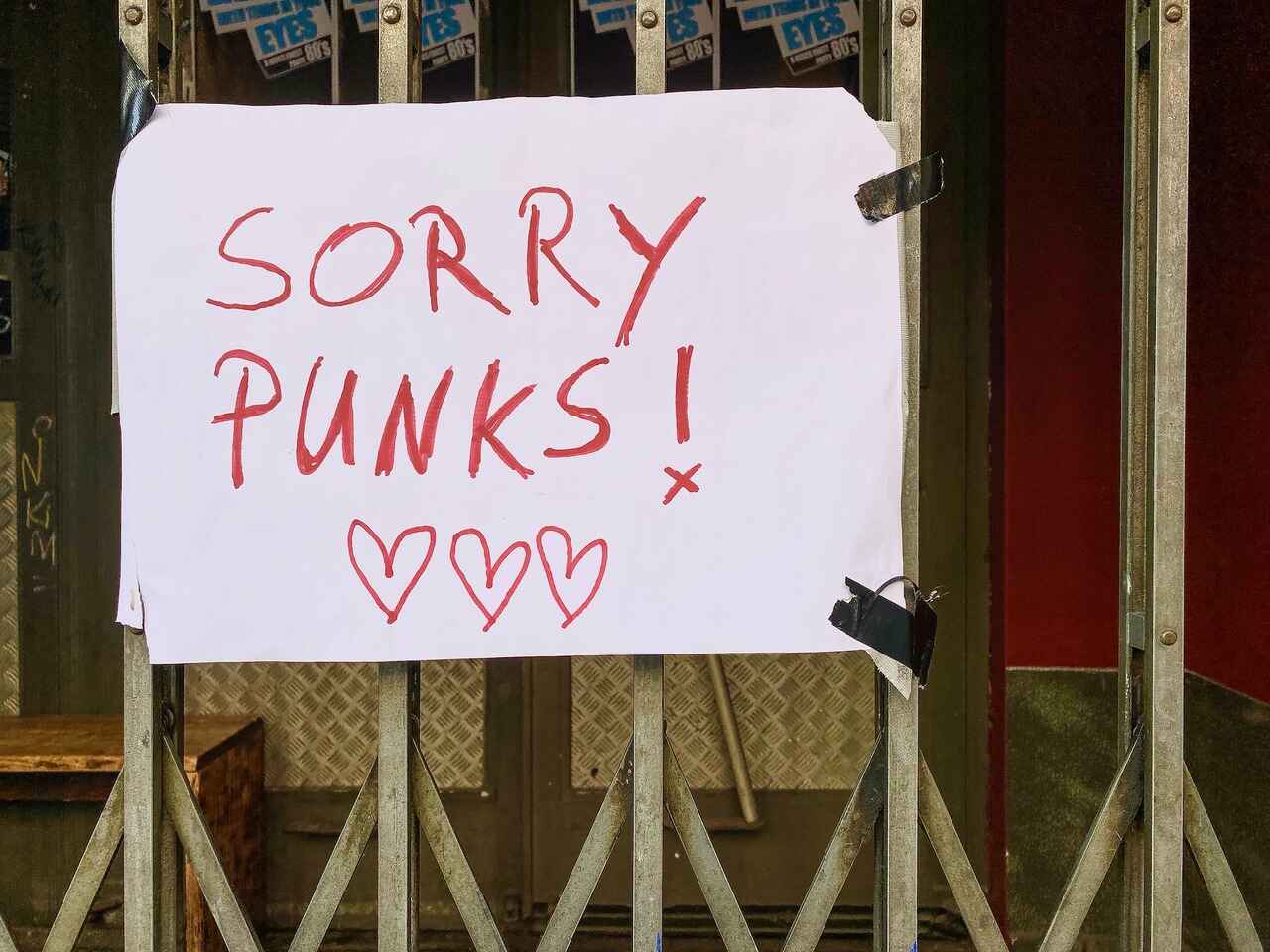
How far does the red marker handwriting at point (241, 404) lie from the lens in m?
1.46

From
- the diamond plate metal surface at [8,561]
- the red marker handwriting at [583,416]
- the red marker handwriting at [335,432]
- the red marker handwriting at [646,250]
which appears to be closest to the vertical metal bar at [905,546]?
the red marker handwriting at [646,250]

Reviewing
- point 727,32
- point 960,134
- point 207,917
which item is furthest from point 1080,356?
point 207,917

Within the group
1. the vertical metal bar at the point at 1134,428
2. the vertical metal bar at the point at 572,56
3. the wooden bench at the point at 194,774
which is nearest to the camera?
the vertical metal bar at the point at 1134,428

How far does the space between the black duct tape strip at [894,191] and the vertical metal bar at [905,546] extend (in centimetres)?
3

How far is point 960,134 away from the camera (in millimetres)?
2846

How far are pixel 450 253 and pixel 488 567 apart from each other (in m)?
0.47

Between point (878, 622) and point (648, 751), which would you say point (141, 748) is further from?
point (878, 622)

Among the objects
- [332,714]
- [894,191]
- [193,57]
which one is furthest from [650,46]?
[332,714]

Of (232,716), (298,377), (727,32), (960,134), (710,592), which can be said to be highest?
(727,32)

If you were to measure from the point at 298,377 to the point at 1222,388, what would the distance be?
2170mm

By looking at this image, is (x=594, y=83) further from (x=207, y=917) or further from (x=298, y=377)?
(x=207, y=917)

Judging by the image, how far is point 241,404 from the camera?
Answer: 1.46m

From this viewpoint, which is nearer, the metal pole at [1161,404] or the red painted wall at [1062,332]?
the metal pole at [1161,404]

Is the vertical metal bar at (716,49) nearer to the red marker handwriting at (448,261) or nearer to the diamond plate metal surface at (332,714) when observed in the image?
the red marker handwriting at (448,261)
